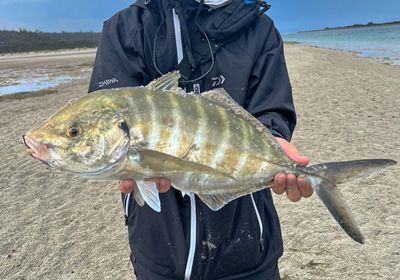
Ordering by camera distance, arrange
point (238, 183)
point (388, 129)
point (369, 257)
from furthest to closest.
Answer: point (388, 129), point (369, 257), point (238, 183)

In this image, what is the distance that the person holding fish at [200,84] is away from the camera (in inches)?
118

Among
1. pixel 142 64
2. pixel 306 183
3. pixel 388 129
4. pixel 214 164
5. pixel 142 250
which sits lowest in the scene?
pixel 388 129

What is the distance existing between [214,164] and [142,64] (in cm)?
104

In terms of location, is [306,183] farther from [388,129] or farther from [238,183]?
[388,129]

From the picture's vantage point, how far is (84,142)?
2.36m

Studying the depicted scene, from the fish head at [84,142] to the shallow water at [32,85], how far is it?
978 inches

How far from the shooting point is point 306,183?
266cm

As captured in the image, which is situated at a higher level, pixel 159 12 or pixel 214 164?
pixel 159 12

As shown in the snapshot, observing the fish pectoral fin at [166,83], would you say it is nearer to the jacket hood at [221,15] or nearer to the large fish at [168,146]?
the large fish at [168,146]

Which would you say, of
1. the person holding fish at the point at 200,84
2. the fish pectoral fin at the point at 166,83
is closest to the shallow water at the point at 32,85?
the person holding fish at the point at 200,84

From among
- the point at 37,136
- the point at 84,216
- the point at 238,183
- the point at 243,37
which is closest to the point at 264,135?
the point at 238,183

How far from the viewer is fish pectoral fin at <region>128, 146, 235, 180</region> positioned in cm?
227

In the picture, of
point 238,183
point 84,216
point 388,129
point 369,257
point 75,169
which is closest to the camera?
point 75,169

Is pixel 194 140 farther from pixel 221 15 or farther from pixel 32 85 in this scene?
pixel 32 85
